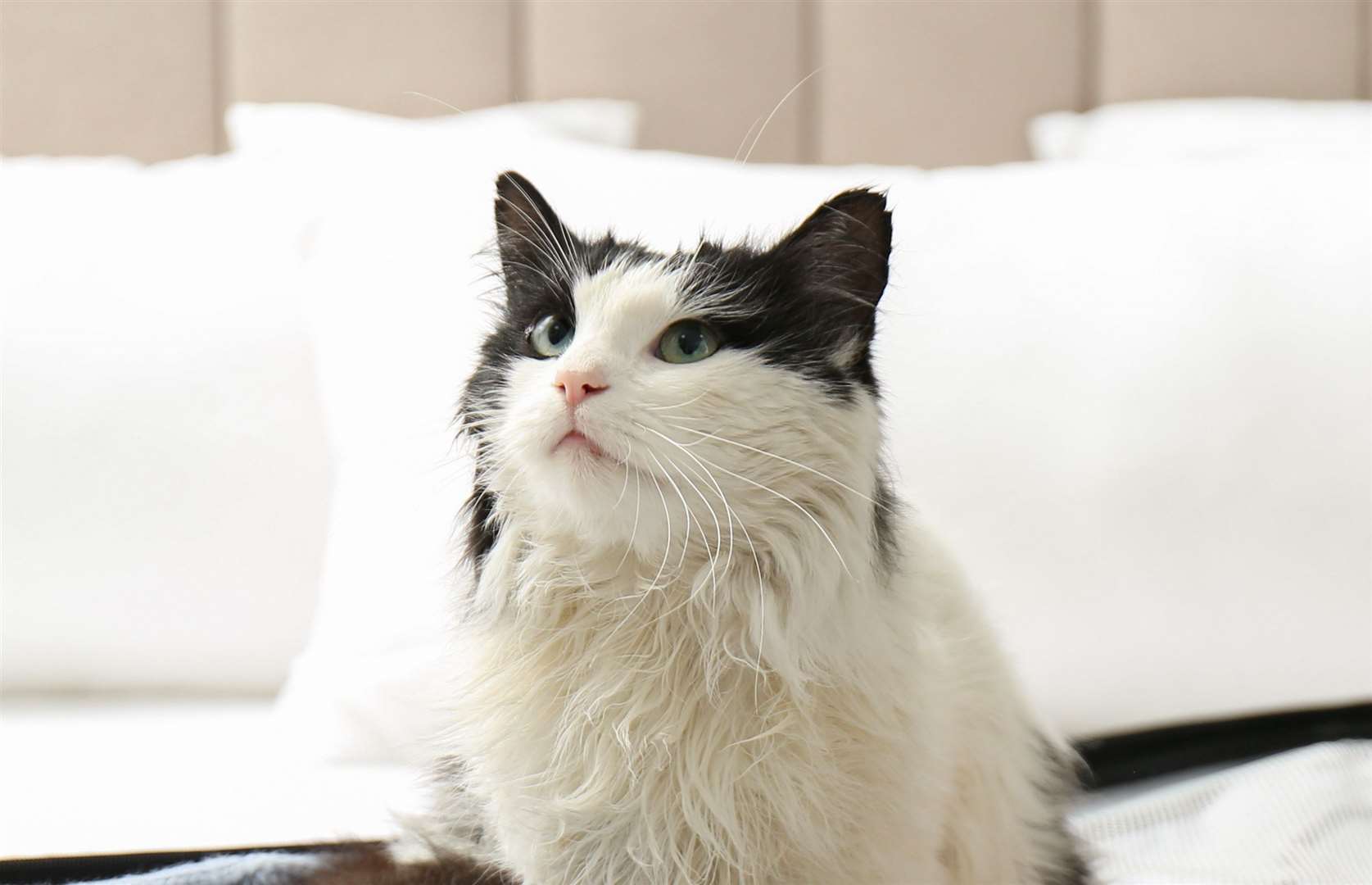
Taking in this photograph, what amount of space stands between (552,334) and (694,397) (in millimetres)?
123

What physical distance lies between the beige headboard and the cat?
A: 913 millimetres

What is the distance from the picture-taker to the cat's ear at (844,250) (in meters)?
0.64

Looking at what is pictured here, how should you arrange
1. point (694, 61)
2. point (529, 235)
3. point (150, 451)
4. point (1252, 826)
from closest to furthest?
point (529, 235) → point (1252, 826) → point (150, 451) → point (694, 61)

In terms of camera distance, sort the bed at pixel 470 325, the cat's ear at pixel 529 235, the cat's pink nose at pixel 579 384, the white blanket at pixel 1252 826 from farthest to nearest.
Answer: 1. the bed at pixel 470 325
2. the white blanket at pixel 1252 826
3. the cat's ear at pixel 529 235
4. the cat's pink nose at pixel 579 384

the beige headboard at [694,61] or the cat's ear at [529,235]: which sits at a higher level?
the beige headboard at [694,61]

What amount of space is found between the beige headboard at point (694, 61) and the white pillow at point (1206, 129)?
56 mm

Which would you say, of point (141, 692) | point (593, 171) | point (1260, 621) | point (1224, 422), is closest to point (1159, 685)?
point (1260, 621)

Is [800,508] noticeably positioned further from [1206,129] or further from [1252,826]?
[1206,129]

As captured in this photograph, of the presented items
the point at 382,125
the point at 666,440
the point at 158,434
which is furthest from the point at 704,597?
the point at 382,125

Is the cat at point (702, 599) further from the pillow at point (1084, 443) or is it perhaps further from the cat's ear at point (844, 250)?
the pillow at point (1084, 443)

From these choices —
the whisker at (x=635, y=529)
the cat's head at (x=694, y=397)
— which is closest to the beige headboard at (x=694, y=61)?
the cat's head at (x=694, y=397)

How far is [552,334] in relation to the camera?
0.67 meters

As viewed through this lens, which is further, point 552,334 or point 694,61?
point 694,61

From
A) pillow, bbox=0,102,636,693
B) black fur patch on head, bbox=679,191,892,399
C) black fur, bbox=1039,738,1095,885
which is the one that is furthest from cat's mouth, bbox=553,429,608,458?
pillow, bbox=0,102,636,693
